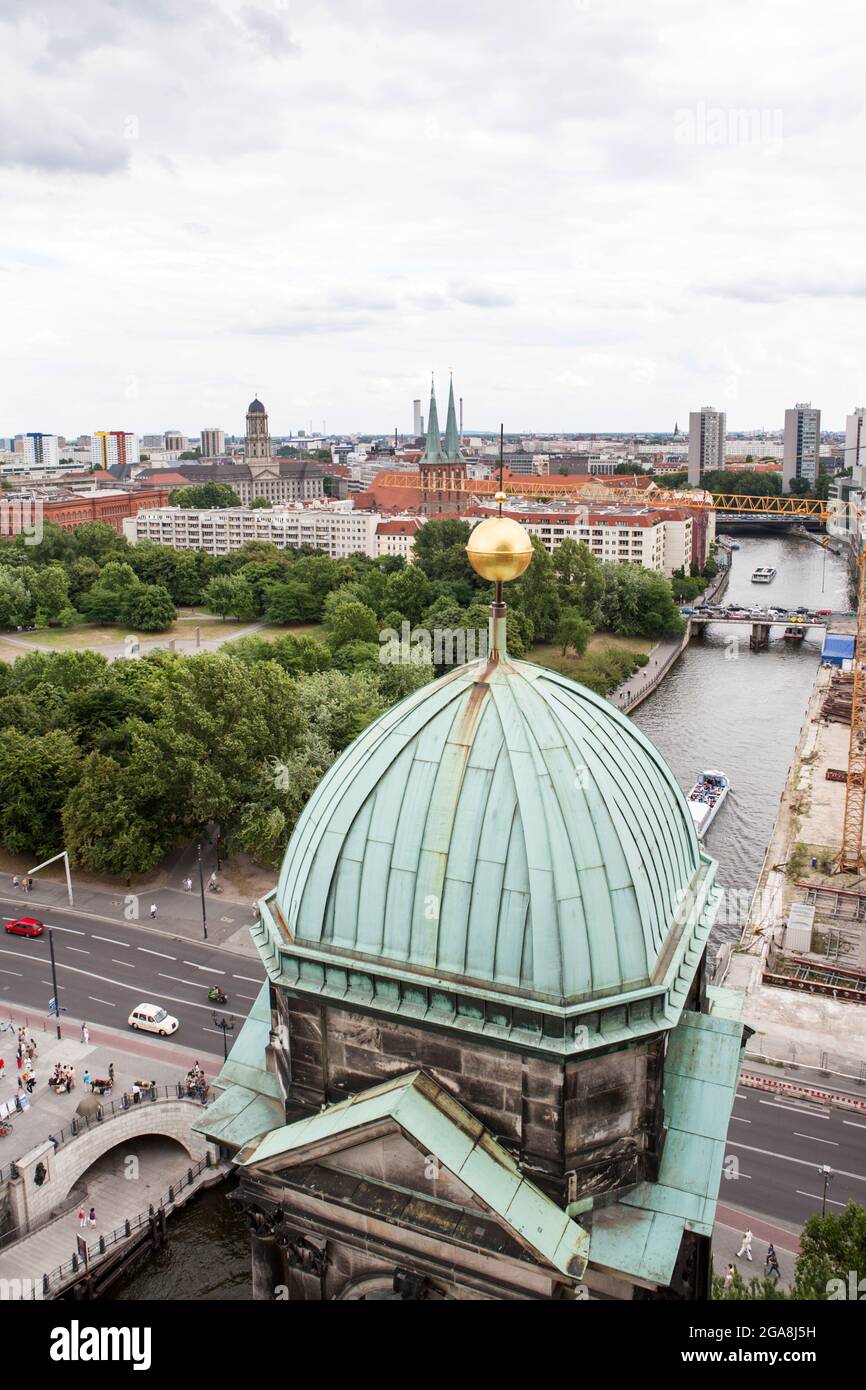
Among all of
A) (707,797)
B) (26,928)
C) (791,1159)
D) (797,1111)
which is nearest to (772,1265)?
(791,1159)

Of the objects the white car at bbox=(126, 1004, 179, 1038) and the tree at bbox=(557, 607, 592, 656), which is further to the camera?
the tree at bbox=(557, 607, 592, 656)

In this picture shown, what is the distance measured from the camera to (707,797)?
75.1 metres

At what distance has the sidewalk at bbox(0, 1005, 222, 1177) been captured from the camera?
38.0 meters

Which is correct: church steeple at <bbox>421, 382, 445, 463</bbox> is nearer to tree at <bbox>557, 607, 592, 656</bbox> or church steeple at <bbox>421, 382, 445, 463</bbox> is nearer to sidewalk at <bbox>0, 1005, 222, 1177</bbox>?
tree at <bbox>557, 607, 592, 656</bbox>

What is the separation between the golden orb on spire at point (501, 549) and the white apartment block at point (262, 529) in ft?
508

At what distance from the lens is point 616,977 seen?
15469 millimetres

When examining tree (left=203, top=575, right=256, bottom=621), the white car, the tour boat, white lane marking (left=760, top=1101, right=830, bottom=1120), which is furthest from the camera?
tree (left=203, top=575, right=256, bottom=621)

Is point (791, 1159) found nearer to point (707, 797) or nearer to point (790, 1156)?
point (790, 1156)

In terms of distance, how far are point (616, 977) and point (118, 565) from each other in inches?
5373

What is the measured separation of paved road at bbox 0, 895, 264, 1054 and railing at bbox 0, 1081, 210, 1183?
3458 millimetres

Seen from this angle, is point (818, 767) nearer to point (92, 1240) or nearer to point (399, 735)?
point (92, 1240)

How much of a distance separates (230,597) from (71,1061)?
10230cm

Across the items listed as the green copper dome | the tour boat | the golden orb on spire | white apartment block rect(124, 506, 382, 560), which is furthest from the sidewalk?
white apartment block rect(124, 506, 382, 560)
